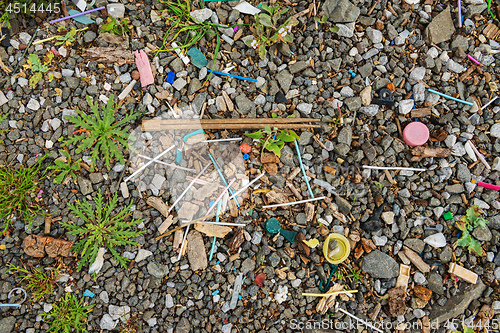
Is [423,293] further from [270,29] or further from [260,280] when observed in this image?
[270,29]

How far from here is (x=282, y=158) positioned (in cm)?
281

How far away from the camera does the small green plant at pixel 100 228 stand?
2656mm

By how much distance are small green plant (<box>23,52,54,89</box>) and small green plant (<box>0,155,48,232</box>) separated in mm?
731

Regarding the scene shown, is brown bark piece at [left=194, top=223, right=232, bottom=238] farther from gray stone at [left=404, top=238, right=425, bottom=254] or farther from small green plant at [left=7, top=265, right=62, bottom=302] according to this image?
gray stone at [left=404, top=238, right=425, bottom=254]

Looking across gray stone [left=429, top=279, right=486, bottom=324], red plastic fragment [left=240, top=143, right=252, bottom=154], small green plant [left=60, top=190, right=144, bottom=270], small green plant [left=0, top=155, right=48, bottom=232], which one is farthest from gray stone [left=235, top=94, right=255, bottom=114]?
gray stone [left=429, top=279, right=486, bottom=324]

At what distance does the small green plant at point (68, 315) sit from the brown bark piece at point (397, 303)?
8.90 ft

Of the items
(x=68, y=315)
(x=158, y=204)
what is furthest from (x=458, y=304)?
(x=68, y=315)

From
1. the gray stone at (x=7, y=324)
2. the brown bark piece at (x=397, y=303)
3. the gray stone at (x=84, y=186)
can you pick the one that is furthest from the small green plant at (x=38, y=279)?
the brown bark piece at (x=397, y=303)

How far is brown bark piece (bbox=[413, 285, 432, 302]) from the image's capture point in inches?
109

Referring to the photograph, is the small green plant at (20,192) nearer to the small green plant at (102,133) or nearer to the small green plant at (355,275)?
the small green plant at (102,133)

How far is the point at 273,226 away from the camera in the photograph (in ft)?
8.93

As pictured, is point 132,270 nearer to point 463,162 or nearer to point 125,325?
point 125,325

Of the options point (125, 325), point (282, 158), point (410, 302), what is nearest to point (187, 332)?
point (125, 325)

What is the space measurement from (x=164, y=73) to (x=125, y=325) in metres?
2.32
